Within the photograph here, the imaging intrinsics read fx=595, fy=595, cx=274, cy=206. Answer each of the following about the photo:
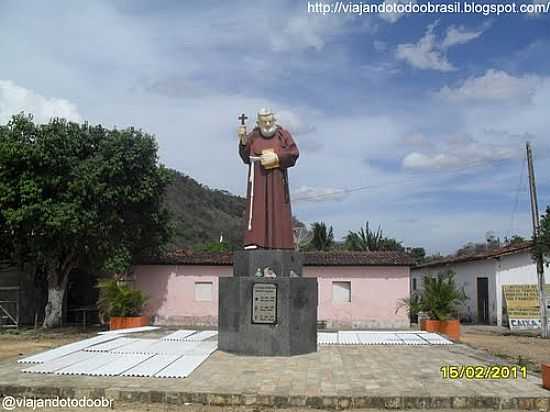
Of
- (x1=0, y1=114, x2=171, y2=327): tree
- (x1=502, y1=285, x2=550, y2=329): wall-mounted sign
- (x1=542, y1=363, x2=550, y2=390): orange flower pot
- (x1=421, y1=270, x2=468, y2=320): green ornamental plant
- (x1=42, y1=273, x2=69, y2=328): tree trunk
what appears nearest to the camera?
(x1=542, y1=363, x2=550, y2=390): orange flower pot

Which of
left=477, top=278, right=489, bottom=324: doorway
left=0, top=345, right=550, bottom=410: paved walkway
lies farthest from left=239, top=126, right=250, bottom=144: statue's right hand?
left=477, top=278, right=489, bottom=324: doorway

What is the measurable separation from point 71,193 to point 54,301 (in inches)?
154

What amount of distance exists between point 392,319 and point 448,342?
7.29m

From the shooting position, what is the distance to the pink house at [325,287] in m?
19.4

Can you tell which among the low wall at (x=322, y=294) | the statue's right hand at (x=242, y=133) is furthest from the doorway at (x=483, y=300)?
the statue's right hand at (x=242, y=133)

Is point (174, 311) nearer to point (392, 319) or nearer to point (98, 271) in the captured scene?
point (98, 271)

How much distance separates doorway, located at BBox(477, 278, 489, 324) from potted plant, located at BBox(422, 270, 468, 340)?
9.26 meters

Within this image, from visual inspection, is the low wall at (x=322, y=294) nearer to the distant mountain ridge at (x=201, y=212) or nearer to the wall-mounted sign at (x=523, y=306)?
the wall-mounted sign at (x=523, y=306)

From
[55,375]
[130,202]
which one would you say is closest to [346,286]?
[130,202]

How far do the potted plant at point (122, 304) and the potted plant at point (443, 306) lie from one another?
24.6ft

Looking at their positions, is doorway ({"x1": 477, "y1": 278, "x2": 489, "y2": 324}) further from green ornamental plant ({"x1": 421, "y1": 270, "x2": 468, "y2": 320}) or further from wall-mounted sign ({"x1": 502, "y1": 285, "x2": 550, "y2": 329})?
green ornamental plant ({"x1": 421, "y1": 270, "x2": 468, "y2": 320})

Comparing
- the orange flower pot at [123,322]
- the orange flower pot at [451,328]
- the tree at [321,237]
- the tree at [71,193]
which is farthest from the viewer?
the tree at [321,237]

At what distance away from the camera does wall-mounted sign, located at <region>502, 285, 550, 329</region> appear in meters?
20.4
